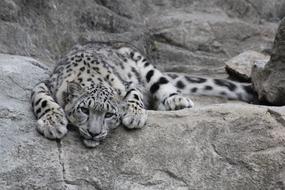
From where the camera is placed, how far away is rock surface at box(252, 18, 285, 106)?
186 inches

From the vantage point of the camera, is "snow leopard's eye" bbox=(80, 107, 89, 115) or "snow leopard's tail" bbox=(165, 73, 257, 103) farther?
"snow leopard's tail" bbox=(165, 73, 257, 103)

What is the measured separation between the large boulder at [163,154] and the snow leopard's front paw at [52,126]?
0.14 ft

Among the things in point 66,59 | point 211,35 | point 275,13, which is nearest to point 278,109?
point 66,59

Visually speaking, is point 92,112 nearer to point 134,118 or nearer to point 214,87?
point 134,118

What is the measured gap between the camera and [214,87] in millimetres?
5574

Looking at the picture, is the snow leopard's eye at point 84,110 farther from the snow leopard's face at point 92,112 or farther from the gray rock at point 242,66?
the gray rock at point 242,66

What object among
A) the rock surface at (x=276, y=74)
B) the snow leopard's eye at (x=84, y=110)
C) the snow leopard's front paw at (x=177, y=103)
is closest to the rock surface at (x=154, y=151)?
the snow leopard's eye at (x=84, y=110)

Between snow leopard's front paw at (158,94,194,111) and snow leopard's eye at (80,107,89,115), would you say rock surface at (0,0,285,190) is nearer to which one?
snow leopard's eye at (80,107,89,115)

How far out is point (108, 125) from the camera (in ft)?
13.6

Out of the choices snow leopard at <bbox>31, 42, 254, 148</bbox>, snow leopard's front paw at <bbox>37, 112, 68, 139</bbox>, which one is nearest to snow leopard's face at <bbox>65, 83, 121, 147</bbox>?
snow leopard at <bbox>31, 42, 254, 148</bbox>

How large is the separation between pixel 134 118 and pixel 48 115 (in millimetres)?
543

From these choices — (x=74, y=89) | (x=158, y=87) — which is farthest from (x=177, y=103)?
(x=74, y=89)

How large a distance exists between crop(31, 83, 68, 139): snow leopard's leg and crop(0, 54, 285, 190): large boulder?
0.18 feet

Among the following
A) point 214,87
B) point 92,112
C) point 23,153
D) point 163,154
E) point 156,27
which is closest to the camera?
point 23,153
